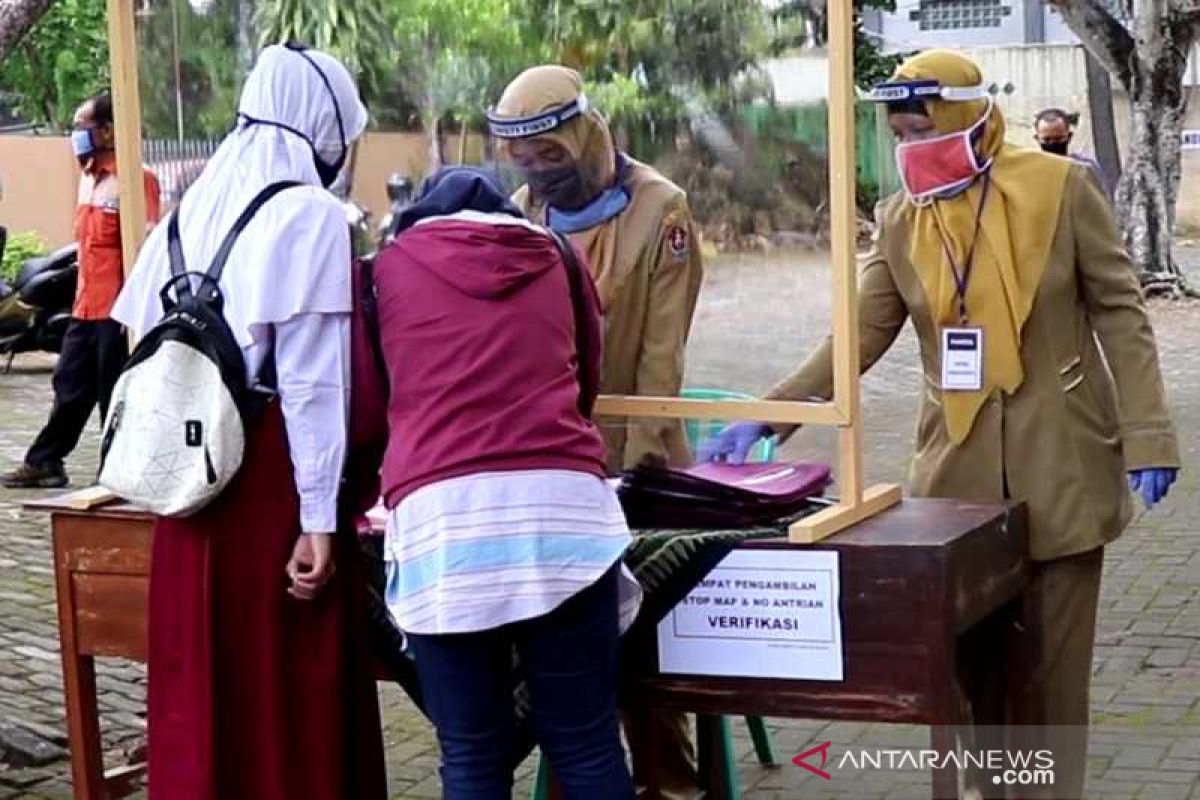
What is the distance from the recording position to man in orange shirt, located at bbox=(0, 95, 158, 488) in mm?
9273

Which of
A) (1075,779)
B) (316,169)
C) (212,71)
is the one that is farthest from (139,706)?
(1075,779)

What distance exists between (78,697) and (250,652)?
2.69ft

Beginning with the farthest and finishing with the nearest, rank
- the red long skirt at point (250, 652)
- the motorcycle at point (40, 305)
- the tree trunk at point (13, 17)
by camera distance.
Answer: the motorcycle at point (40, 305) → the tree trunk at point (13, 17) → the red long skirt at point (250, 652)

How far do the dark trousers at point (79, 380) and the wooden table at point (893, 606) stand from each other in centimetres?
520

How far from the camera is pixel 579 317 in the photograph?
3861 millimetres

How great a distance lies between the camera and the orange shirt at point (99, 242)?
368 inches

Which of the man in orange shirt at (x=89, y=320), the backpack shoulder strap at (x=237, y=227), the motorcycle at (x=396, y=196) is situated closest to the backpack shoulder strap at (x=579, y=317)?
the backpack shoulder strap at (x=237, y=227)

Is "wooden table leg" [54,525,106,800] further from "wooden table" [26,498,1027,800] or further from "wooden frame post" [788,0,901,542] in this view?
"wooden frame post" [788,0,901,542]

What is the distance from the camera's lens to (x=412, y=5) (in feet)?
15.3

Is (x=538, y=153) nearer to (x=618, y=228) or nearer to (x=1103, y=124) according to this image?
(x=618, y=228)

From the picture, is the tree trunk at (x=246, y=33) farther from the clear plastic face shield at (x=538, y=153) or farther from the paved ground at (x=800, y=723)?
the paved ground at (x=800, y=723)

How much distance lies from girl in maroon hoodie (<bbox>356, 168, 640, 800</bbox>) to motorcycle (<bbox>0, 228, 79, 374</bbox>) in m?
9.83

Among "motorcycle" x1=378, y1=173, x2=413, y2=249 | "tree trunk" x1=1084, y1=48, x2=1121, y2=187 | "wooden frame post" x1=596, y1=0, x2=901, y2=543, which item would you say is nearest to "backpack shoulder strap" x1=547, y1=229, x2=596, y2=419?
"wooden frame post" x1=596, y1=0, x2=901, y2=543

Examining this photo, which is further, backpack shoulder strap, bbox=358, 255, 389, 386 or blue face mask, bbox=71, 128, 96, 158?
blue face mask, bbox=71, 128, 96, 158
